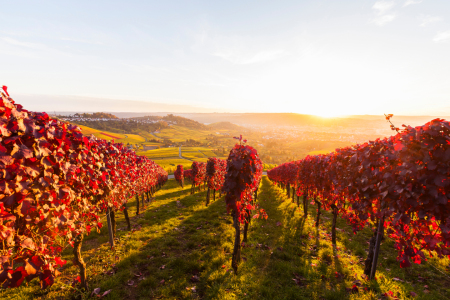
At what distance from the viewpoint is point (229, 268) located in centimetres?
763

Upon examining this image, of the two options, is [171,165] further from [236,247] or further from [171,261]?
[236,247]

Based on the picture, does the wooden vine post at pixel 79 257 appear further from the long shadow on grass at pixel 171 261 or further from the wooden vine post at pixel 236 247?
the wooden vine post at pixel 236 247

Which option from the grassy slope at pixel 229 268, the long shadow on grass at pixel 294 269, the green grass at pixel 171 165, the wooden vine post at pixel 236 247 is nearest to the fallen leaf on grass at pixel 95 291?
the grassy slope at pixel 229 268

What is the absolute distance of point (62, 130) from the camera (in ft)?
14.4

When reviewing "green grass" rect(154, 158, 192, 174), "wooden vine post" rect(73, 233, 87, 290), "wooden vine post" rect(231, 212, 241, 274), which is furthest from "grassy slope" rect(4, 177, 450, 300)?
"green grass" rect(154, 158, 192, 174)

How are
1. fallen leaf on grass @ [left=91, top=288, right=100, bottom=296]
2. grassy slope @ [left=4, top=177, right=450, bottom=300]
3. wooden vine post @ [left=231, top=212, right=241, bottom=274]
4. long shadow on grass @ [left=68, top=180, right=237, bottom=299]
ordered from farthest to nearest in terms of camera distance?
wooden vine post @ [left=231, top=212, right=241, bottom=274] → long shadow on grass @ [left=68, top=180, right=237, bottom=299] → grassy slope @ [left=4, top=177, right=450, bottom=300] → fallen leaf on grass @ [left=91, top=288, right=100, bottom=296]

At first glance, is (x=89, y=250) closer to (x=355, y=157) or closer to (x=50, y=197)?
(x=50, y=197)

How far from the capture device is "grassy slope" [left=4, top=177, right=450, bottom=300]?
6.16 meters

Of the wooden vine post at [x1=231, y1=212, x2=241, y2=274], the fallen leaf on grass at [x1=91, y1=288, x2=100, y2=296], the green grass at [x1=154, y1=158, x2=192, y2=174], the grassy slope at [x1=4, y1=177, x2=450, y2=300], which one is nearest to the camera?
the fallen leaf on grass at [x1=91, y1=288, x2=100, y2=296]

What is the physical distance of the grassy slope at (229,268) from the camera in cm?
616

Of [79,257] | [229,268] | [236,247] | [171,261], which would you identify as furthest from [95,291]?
[236,247]

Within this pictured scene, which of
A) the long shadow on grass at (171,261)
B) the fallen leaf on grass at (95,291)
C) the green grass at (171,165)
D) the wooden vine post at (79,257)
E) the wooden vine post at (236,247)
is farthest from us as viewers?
the green grass at (171,165)

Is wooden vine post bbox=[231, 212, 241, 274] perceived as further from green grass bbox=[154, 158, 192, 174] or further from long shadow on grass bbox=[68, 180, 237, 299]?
green grass bbox=[154, 158, 192, 174]

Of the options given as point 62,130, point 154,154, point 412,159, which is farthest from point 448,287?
point 154,154
